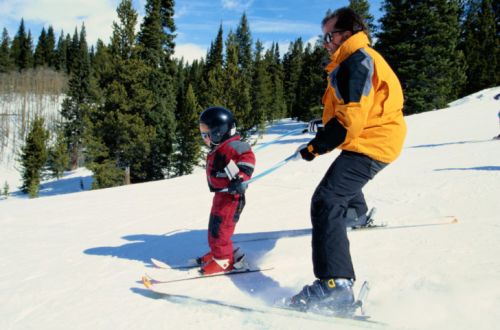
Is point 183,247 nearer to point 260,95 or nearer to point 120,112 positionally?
point 120,112

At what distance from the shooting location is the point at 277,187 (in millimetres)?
7117

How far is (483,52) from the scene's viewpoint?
39344 millimetres

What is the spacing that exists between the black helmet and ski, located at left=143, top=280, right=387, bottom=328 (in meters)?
1.41

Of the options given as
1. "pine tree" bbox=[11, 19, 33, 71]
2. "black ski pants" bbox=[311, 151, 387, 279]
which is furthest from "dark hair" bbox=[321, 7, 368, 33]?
"pine tree" bbox=[11, 19, 33, 71]

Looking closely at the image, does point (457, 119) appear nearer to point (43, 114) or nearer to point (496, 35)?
point (496, 35)

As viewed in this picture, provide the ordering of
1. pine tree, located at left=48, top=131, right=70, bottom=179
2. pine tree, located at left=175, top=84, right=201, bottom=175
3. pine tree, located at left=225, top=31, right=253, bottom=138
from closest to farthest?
pine tree, located at left=175, top=84, right=201, bottom=175 → pine tree, located at left=225, top=31, right=253, bottom=138 → pine tree, located at left=48, top=131, right=70, bottom=179

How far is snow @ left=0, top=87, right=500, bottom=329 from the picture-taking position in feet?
8.01

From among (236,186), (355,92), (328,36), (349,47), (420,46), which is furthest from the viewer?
(420,46)

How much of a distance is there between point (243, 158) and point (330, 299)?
1.42 metres

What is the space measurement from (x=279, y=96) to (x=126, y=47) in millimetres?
39367

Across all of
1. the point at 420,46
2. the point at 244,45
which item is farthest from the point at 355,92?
the point at 244,45

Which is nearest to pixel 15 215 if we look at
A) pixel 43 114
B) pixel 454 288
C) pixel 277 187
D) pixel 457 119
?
pixel 277 187

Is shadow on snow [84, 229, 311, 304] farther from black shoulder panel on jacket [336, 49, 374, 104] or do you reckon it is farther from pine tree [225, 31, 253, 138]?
pine tree [225, 31, 253, 138]

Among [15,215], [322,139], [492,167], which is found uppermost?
[322,139]
